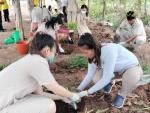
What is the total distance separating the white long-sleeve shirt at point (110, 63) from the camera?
13.5ft

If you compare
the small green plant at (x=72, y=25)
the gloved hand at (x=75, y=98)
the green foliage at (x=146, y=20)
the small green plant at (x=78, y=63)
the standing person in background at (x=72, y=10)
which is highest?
the standing person in background at (x=72, y=10)

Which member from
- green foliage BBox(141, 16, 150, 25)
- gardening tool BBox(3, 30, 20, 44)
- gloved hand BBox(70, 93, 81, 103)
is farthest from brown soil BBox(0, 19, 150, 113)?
green foliage BBox(141, 16, 150, 25)

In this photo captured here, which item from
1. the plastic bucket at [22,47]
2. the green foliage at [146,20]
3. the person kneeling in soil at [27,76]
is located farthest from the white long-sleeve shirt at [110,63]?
the green foliage at [146,20]

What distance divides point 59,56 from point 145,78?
255cm

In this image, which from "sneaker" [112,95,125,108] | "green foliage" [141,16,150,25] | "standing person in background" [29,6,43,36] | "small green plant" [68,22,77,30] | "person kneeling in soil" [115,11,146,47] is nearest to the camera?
"sneaker" [112,95,125,108]

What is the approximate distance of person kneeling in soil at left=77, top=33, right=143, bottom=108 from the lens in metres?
4.02

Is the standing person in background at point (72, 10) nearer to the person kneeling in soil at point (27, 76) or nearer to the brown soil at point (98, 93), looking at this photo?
the brown soil at point (98, 93)

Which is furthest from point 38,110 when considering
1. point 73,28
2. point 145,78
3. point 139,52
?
point 73,28

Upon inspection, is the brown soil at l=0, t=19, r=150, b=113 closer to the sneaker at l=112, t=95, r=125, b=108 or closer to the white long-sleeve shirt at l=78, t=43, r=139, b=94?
the sneaker at l=112, t=95, r=125, b=108

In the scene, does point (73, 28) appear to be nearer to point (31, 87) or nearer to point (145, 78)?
point (145, 78)

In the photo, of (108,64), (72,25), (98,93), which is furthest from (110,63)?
(72,25)

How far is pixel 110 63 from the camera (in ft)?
13.5

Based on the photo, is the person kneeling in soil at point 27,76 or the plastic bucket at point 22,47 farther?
the plastic bucket at point 22,47

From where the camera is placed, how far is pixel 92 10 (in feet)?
50.9
